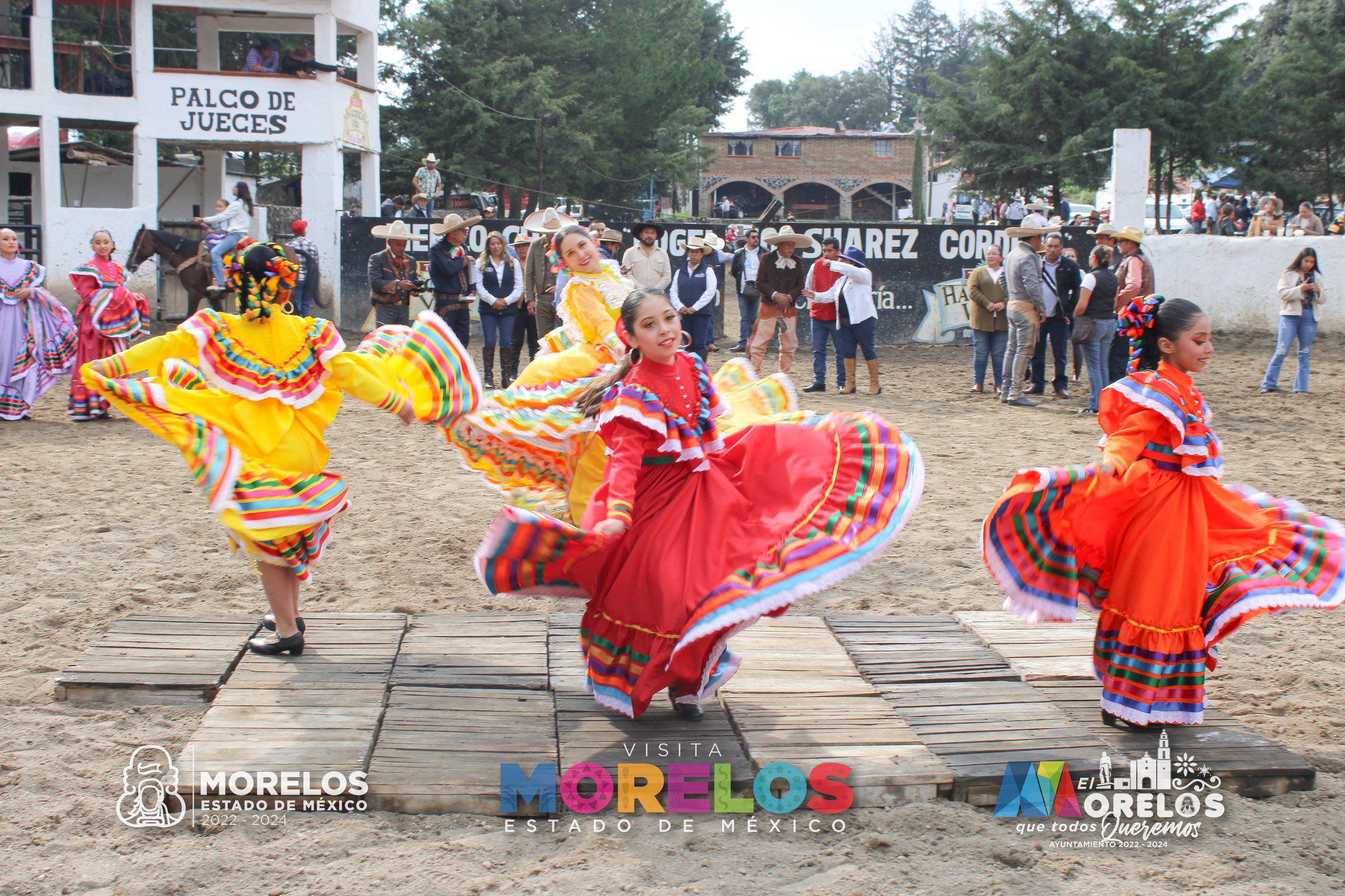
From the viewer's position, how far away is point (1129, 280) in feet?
37.5

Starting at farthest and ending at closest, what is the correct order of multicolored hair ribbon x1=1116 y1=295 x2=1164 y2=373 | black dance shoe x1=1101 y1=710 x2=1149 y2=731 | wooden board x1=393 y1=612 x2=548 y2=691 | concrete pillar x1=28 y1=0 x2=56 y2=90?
concrete pillar x1=28 y1=0 x2=56 y2=90, wooden board x1=393 y1=612 x2=548 y2=691, multicolored hair ribbon x1=1116 y1=295 x2=1164 y2=373, black dance shoe x1=1101 y1=710 x2=1149 y2=731

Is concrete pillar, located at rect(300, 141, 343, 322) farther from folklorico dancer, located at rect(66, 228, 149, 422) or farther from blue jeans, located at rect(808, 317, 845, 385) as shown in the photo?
blue jeans, located at rect(808, 317, 845, 385)

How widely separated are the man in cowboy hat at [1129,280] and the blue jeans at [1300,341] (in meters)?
2.36

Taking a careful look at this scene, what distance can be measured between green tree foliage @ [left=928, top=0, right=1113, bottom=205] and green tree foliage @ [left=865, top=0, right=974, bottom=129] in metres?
81.8

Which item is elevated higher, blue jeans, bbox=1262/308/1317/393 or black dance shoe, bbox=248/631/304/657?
blue jeans, bbox=1262/308/1317/393

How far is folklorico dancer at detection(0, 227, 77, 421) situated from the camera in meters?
10.7

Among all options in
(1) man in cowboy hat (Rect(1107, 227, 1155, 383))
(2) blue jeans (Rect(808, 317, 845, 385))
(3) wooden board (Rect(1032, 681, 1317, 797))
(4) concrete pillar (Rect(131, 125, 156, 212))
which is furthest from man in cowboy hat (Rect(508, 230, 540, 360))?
(4) concrete pillar (Rect(131, 125, 156, 212))

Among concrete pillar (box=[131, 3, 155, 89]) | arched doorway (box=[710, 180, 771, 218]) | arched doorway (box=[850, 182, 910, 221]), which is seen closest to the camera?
concrete pillar (box=[131, 3, 155, 89])

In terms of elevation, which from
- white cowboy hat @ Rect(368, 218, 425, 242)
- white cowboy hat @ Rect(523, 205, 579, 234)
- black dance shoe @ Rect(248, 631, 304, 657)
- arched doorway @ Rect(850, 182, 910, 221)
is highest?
arched doorway @ Rect(850, 182, 910, 221)

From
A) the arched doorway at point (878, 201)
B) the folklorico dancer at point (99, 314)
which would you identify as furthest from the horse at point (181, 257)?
the arched doorway at point (878, 201)

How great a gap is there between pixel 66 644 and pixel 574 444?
254 centimetres

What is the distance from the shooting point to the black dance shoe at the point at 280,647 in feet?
16.0

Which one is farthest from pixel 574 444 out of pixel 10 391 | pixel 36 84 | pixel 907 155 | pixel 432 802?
pixel 907 155

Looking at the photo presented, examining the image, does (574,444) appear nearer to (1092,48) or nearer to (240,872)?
(240,872)
